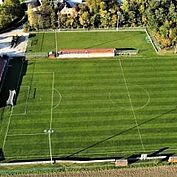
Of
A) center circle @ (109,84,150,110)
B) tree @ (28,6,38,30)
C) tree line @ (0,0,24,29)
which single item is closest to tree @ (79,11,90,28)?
tree @ (28,6,38,30)

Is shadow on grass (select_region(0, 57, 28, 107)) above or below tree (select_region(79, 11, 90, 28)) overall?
below

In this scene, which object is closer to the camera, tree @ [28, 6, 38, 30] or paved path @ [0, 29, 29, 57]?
paved path @ [0, 29, 29, 57]

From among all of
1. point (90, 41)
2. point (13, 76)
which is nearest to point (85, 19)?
point (90, 41)

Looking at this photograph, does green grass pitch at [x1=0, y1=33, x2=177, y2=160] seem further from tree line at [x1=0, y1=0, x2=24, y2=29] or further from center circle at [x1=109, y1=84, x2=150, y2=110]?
tree line at [x1=0, y1=0, x2=24, y2=29]

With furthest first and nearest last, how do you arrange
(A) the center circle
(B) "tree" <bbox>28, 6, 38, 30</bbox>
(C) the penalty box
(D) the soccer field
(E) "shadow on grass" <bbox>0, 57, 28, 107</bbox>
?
(B) "tree" <bbox>28, 6, 38, 30</bbox>, (E) "shadow on grass" <bbox>0, 57, 28, 107</bbox>, (A) the center circle, (C) the penalty box, (D) the soccer field

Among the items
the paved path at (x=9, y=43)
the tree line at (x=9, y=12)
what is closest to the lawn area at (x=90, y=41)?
the paved path at (x=9, y=43)

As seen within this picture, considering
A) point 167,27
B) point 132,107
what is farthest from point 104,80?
point 167,27

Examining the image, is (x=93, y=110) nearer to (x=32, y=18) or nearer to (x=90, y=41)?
(x=90, y=41)
